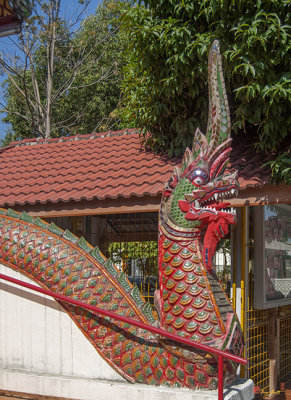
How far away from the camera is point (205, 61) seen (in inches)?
242

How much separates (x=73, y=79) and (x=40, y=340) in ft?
60.9

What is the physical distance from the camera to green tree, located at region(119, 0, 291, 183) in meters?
5.54

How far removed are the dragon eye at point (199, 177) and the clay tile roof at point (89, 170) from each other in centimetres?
138

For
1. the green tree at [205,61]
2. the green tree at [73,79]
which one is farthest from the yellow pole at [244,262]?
the green tree at [73,79]

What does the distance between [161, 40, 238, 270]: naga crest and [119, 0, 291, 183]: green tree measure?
1266 millimetres

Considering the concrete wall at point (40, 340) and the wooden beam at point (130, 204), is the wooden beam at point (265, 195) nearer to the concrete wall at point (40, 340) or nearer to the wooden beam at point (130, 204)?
the wooden beam at point (130, 204)

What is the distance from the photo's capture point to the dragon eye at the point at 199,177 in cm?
434

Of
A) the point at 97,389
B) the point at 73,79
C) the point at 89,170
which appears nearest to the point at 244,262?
the point at 97,389

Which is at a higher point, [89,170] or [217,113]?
[217,113]

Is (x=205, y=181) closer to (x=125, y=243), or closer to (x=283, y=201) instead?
(x=283, y=201)

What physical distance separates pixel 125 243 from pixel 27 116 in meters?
17.9

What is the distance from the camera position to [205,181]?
14.3ft

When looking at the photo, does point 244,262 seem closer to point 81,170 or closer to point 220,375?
point 220,375

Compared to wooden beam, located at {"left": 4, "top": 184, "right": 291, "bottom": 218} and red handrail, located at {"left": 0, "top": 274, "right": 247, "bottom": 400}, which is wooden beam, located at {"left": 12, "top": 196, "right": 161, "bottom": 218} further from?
red handrail, located at {"left": 0, "top": 274, "right": 247, "bottom": 400}
